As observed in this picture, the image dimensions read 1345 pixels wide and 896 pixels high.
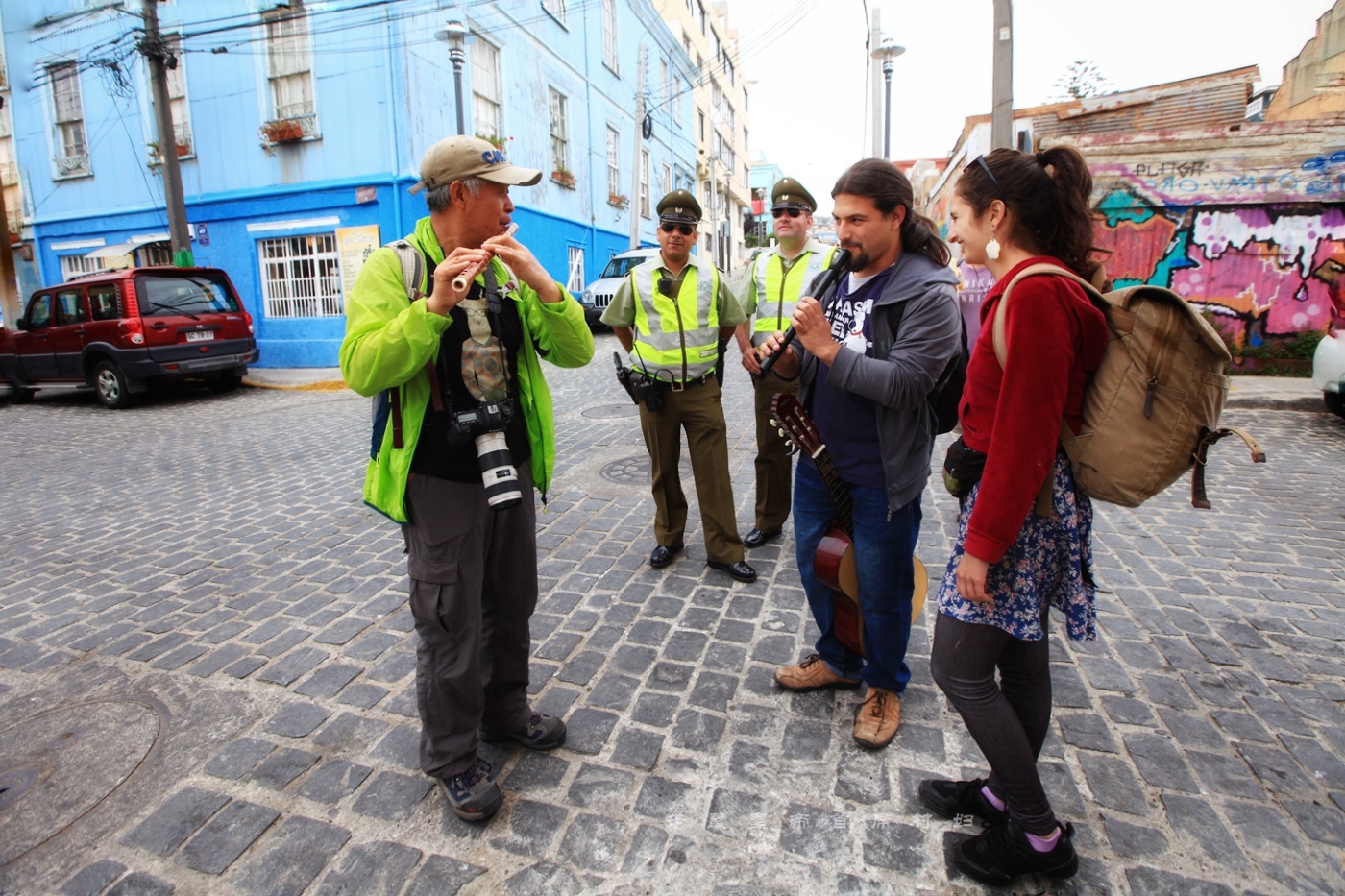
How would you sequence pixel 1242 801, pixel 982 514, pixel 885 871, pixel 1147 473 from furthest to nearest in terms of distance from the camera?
pixel 1242 801, pixel 885 871, pixel 982 514, pixel 1147 473

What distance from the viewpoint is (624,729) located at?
2.71 metres

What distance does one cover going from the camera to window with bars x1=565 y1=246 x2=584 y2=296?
814 inches

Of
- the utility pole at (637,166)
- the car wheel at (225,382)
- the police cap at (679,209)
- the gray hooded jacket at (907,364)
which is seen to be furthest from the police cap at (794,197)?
the utility pole at (637,166)

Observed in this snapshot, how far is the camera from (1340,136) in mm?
9672

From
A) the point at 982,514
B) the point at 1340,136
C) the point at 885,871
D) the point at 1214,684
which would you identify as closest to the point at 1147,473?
the point at 982,514

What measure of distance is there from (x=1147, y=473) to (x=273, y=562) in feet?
14.9

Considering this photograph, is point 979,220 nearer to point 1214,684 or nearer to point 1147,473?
point 1147,473

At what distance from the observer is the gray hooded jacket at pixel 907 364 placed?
2.32 meters

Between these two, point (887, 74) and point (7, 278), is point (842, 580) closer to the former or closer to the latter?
point (887, 74)

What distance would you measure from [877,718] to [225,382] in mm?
13262

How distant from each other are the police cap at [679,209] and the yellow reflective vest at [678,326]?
0.23 meters

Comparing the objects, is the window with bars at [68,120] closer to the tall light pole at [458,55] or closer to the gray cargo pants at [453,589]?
the tall light pole at [458,55]

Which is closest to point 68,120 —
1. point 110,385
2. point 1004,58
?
point 110,385

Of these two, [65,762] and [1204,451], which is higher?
[1204,451]
